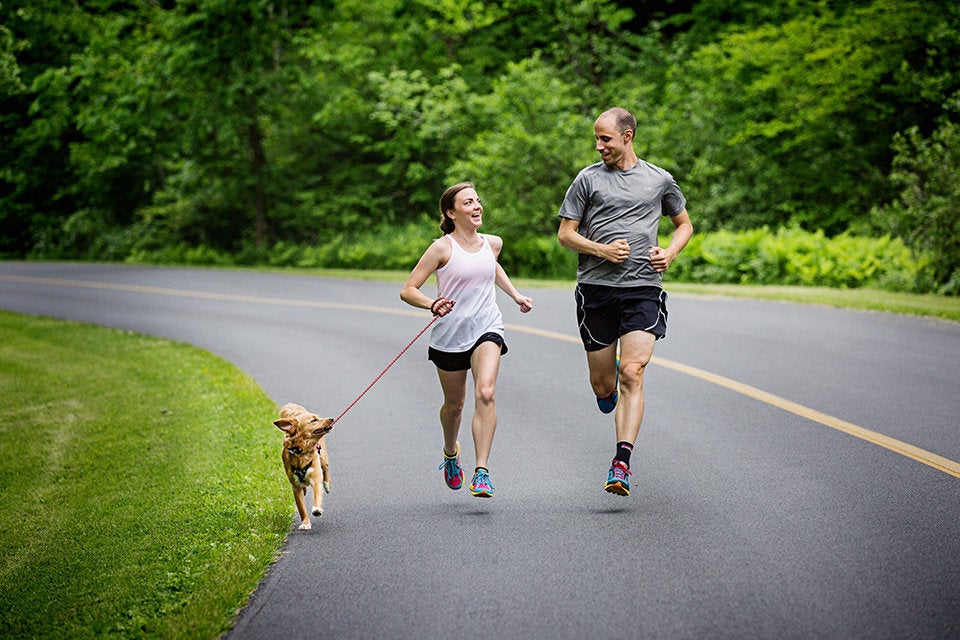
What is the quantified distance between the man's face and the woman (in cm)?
85

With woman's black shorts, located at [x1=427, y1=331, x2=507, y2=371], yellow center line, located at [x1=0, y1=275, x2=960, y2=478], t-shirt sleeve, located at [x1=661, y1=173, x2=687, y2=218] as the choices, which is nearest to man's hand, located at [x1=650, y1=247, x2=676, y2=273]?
t-shirt sleeve, located at [x1=661, y1=173, x2=687, y2=218]

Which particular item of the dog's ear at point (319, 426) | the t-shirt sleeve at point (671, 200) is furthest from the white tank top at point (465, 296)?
the t-shirt sleeve at point (671, 200)

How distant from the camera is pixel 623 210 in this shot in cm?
609

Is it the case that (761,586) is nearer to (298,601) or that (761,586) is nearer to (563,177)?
(298,601)

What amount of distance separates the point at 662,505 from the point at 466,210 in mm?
2036

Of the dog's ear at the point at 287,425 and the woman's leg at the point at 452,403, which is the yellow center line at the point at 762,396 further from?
the dog's ear at the point at 287,425

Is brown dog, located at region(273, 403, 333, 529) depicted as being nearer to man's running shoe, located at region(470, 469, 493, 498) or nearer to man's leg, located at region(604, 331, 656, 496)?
man's running shoe, located at region(470, 469, 493, 498)

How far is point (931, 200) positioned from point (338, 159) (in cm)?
2313

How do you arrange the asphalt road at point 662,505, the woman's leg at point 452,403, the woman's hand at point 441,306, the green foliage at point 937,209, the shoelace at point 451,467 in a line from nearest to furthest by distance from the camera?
the asphalt road at point 662,505 < the woman's hand at point 441,306 < the woman's leg at point 452,403 < the shoelace at point 451,467 < the green foliage at point 937,209

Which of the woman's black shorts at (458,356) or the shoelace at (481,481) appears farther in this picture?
the woman's black shorts at (458,356)

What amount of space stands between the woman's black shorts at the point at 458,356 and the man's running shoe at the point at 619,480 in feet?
3.04

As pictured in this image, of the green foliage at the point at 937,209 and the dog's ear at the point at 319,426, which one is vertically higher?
the green foliage at the point at 937,209

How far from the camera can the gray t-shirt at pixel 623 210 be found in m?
6.09


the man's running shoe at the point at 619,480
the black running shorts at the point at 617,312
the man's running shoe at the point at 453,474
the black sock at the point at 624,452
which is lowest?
the man's running shoe at the point at 453,474
